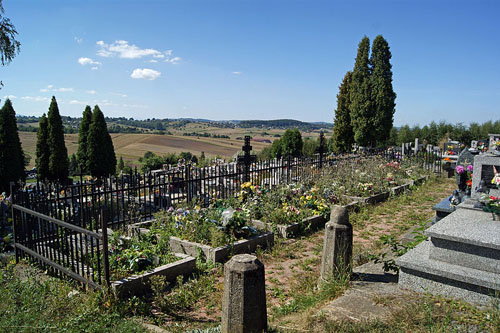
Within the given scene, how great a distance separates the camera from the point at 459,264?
13.0 feet

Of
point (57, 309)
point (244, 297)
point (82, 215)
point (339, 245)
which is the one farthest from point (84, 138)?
point (244, 297)

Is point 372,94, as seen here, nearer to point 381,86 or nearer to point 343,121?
point 381,86

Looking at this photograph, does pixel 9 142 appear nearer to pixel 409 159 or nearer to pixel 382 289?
pixel 382 289

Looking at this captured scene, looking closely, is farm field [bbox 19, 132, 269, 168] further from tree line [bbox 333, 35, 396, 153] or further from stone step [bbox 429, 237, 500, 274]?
stone step [bbox 429, 237, 500, 274]

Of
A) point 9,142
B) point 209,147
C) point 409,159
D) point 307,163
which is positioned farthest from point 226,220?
point 209,147

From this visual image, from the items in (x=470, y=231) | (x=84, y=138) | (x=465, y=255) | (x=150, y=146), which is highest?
(x=84, y=138)

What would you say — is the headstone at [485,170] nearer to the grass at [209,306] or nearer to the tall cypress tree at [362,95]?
the grass at [209,306]

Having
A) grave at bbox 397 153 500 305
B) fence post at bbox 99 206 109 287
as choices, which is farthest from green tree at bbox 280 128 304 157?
fence post at bbox 99 206 109 287

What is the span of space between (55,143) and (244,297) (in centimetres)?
1961

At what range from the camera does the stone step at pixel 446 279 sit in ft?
11.7

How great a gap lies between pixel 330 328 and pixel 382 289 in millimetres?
1200

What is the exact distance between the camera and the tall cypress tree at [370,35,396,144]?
21.3 m

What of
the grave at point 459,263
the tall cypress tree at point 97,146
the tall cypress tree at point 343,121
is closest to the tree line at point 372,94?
the tall cypress tree at point 343,121

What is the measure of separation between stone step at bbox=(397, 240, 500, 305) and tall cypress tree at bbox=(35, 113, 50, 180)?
67.3 feet
